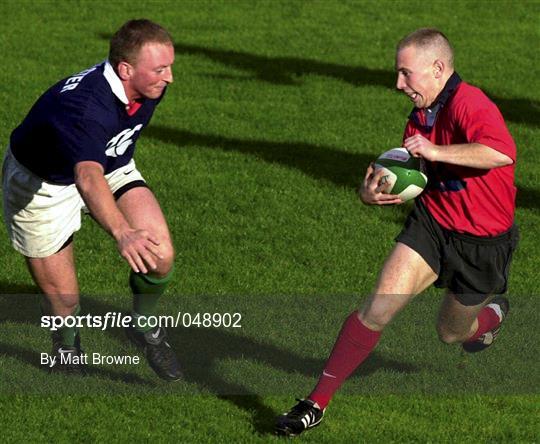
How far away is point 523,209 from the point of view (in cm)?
1255

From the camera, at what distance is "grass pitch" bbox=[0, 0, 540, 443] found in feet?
27.2

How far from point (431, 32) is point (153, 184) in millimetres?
5648

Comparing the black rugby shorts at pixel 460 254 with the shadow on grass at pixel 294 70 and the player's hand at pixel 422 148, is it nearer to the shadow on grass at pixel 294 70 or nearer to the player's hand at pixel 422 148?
the player's hand at pixel 422 148

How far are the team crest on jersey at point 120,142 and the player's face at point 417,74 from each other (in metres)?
1.69

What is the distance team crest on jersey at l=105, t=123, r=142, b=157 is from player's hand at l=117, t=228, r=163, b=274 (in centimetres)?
124

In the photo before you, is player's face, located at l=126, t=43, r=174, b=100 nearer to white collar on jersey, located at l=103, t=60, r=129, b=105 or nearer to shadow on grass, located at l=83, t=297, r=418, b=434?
white collar on jersey, located at l=103, t=60, r=129, b=105

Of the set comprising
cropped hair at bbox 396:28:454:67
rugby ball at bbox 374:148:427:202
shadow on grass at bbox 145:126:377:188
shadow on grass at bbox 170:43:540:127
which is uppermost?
cropped hair at bbox 396:28:454:67

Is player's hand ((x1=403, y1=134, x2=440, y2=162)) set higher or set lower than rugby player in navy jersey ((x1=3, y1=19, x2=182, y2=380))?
higher

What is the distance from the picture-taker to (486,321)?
30.0 feet

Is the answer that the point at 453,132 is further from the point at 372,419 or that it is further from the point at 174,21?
the point at 174,21

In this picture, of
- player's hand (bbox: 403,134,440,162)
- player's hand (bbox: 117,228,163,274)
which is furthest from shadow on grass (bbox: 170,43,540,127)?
player's hand (bbox: 117,228,163,274)

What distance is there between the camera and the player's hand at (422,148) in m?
7.47

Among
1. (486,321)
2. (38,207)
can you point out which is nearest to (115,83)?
(38,207)

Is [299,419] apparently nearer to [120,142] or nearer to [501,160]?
[501,160]
